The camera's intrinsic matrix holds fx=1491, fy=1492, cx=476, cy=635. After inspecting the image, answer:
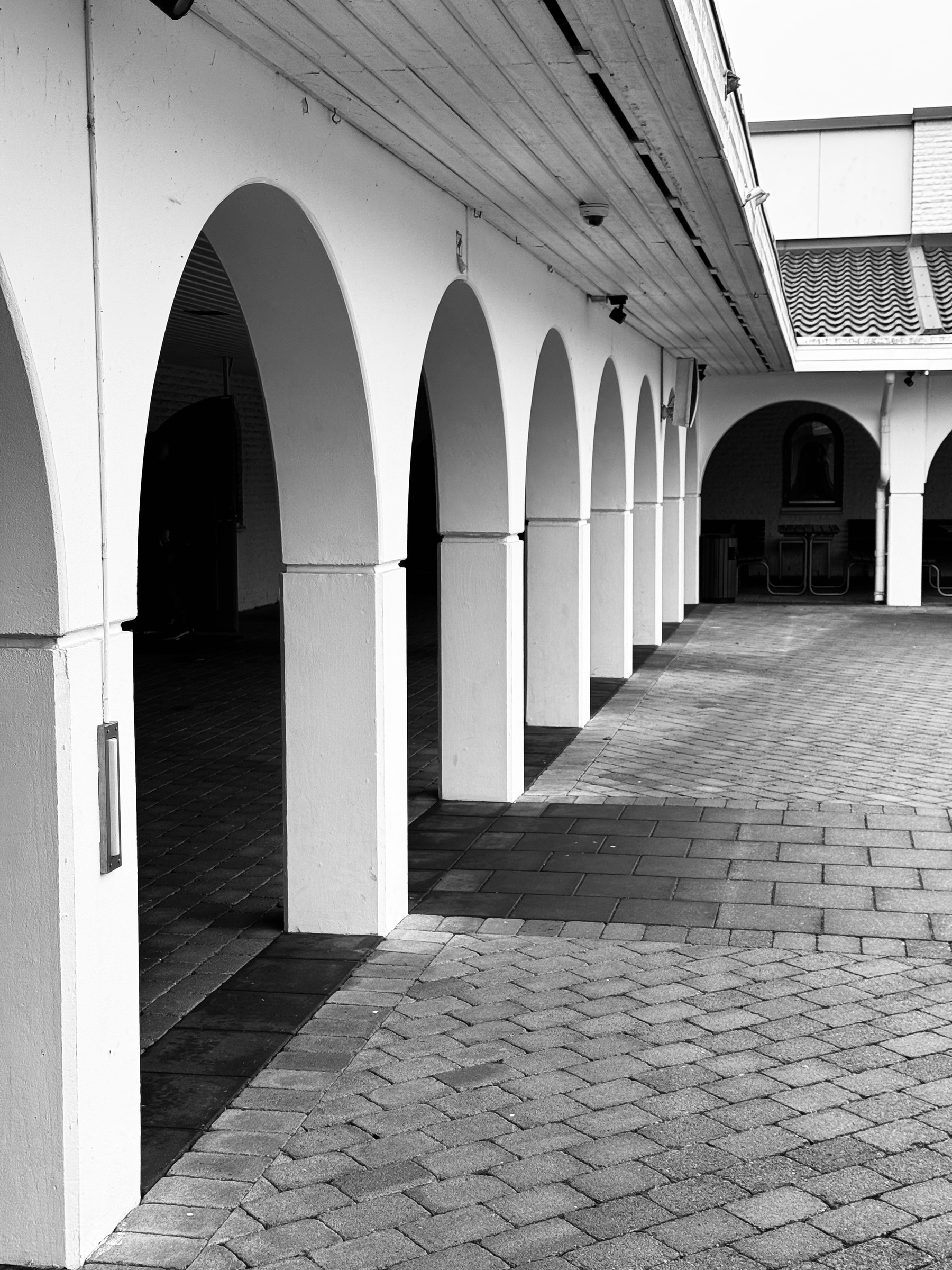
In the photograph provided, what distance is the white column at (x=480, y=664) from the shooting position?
7789mm

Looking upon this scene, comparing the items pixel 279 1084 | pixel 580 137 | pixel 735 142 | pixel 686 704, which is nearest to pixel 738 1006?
pixel 279 1084

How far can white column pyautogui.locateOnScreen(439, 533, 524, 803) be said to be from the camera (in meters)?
7.79

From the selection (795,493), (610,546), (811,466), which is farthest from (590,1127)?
(811,466)

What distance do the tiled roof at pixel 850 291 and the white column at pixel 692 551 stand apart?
2.60m

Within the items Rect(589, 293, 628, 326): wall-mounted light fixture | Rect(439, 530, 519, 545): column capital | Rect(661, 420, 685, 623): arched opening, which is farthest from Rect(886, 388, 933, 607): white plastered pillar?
Rect(439, 530, 519, 545): column capital

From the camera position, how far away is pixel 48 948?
3205 millimetres

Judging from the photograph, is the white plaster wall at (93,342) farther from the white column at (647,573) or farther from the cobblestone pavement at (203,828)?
the white column at (647,573)

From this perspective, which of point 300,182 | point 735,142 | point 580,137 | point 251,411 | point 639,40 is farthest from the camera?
point 251,411

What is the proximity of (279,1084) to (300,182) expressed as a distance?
8.75ft

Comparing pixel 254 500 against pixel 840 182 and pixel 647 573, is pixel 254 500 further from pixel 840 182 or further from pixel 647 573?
pixel 840 182

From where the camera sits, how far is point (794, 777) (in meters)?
8.48

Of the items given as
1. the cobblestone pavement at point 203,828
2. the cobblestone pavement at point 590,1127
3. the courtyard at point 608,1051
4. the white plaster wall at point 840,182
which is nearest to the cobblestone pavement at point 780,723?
the courtyard at point 608,1051

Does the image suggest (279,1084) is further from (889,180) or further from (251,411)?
(889,180)

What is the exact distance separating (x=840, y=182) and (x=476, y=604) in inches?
650
